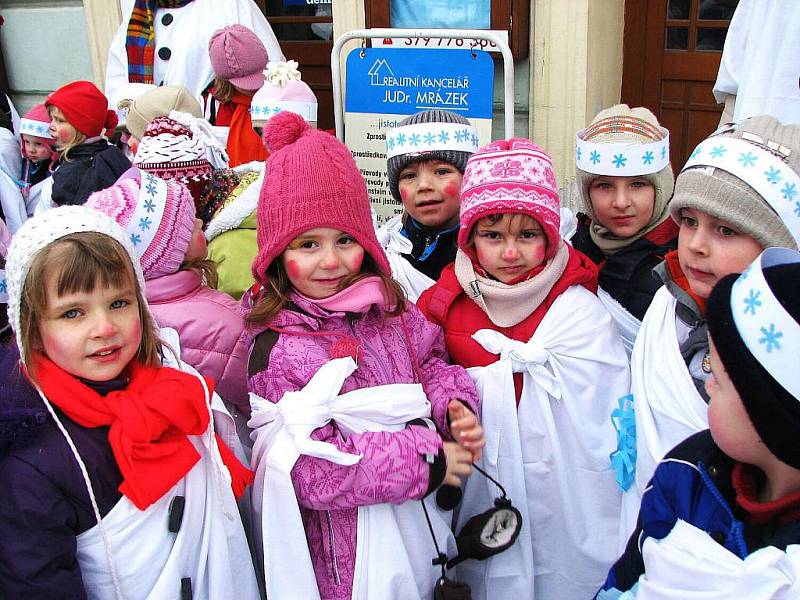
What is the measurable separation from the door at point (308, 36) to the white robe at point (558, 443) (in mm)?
3870

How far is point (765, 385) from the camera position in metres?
1.23

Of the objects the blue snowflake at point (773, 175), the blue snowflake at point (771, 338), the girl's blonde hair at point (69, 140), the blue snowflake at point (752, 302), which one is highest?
the blue snowflake at point (773, 175)

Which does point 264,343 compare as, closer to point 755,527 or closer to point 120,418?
point 120,418

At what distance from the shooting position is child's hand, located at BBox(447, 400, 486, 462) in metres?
2.14

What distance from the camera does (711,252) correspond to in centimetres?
200

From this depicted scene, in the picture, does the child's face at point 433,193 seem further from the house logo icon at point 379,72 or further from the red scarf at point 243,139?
the red scarf at point 243,139

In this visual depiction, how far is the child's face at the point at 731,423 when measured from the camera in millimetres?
1298

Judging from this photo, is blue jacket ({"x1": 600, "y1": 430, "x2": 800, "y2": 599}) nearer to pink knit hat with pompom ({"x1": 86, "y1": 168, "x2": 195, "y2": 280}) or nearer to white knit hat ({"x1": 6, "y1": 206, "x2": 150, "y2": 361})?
white knit hat ({"x1": 6, "y1": 206, "x2": 150, "y2": 361})

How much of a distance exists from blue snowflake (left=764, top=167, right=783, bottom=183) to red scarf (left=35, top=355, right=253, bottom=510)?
4.89 feet

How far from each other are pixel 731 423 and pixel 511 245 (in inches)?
45.3

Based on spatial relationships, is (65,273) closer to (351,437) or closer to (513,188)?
(351,437)

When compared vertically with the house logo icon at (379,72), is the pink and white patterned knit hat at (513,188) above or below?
below

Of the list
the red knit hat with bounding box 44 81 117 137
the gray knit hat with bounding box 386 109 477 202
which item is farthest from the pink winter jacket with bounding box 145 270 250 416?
the red knit hat with bounding box 44 81 117 137

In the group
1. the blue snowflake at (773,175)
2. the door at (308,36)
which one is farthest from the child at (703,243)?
the door at (308,36)
